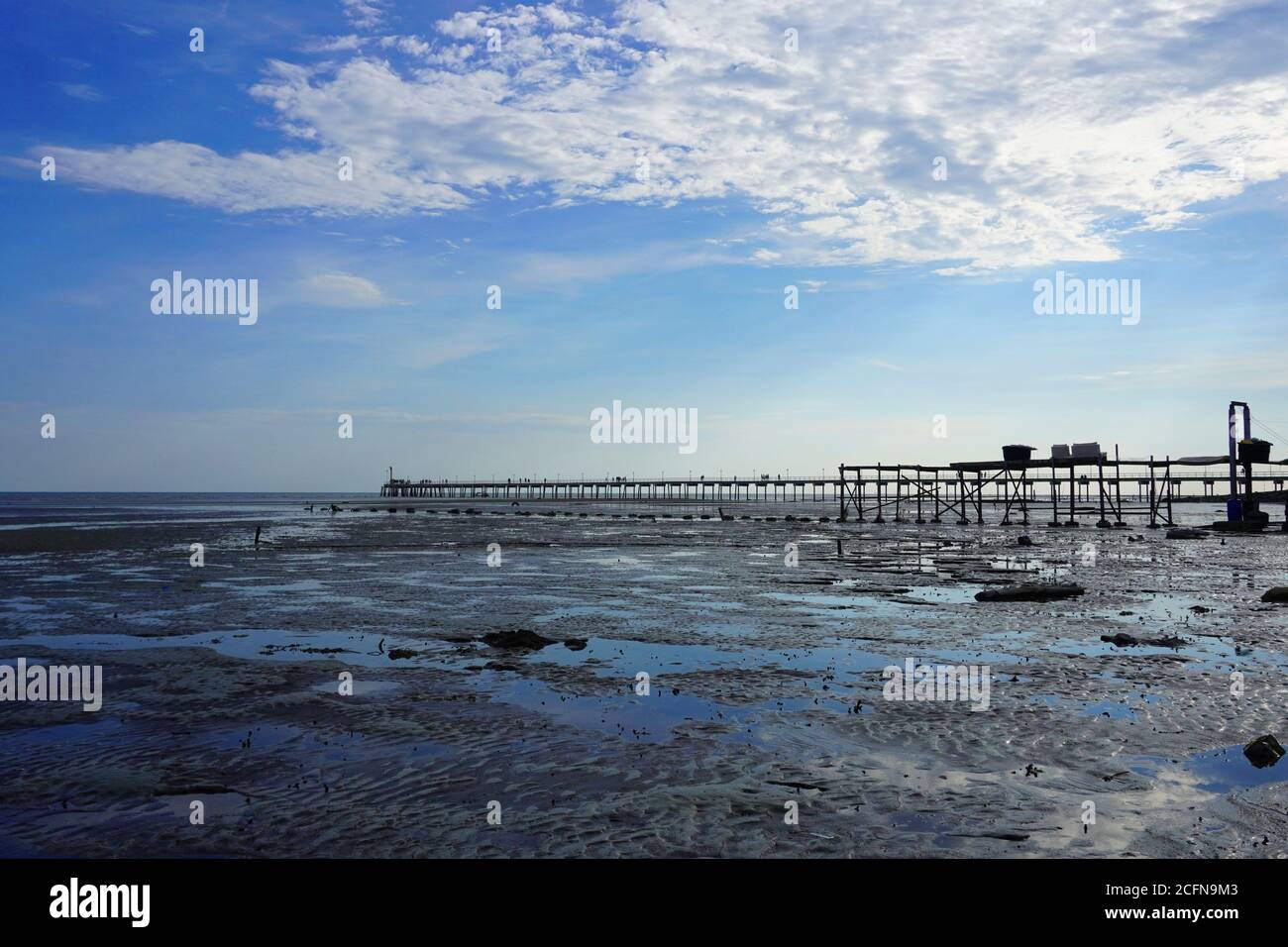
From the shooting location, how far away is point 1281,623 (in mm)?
18031

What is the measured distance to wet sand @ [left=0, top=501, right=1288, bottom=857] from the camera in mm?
7230

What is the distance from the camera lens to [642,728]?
1067 centimetres

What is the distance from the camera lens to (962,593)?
24578mm

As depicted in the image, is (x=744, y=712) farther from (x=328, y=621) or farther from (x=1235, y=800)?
(x=328, y=621)

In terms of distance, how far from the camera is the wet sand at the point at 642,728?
7.23 m

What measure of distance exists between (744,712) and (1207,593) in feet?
62.8

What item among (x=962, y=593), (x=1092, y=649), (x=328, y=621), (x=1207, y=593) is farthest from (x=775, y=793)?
(x=1207, y=593)
